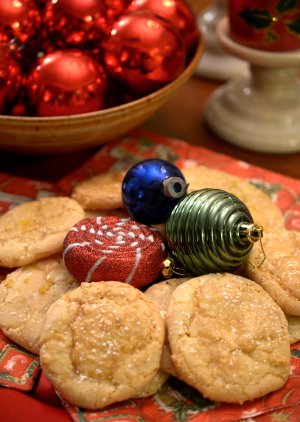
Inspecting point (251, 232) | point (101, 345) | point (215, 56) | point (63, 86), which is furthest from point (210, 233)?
point (215, 56)

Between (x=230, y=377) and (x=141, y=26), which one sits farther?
(x=141, y=26)

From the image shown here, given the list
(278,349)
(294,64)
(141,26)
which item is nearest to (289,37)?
(294,64)

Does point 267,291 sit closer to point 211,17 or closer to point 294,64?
point 294,64

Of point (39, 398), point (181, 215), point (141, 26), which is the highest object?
point (141, 26)

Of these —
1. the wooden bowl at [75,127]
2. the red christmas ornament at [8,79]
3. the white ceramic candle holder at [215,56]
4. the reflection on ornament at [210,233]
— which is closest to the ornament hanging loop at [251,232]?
the reflection on ornament at [210,233]

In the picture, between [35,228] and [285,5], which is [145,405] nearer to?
[35,228]

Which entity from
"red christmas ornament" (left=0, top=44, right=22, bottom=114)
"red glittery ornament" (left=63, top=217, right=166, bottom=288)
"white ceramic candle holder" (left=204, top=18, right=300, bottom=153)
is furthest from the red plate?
"white ceramic candle holder" (left=204, top=18, right=300, bottom=153)

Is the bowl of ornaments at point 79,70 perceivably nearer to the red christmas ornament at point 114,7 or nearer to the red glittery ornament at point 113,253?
the red christmas ornament at point 114,7
